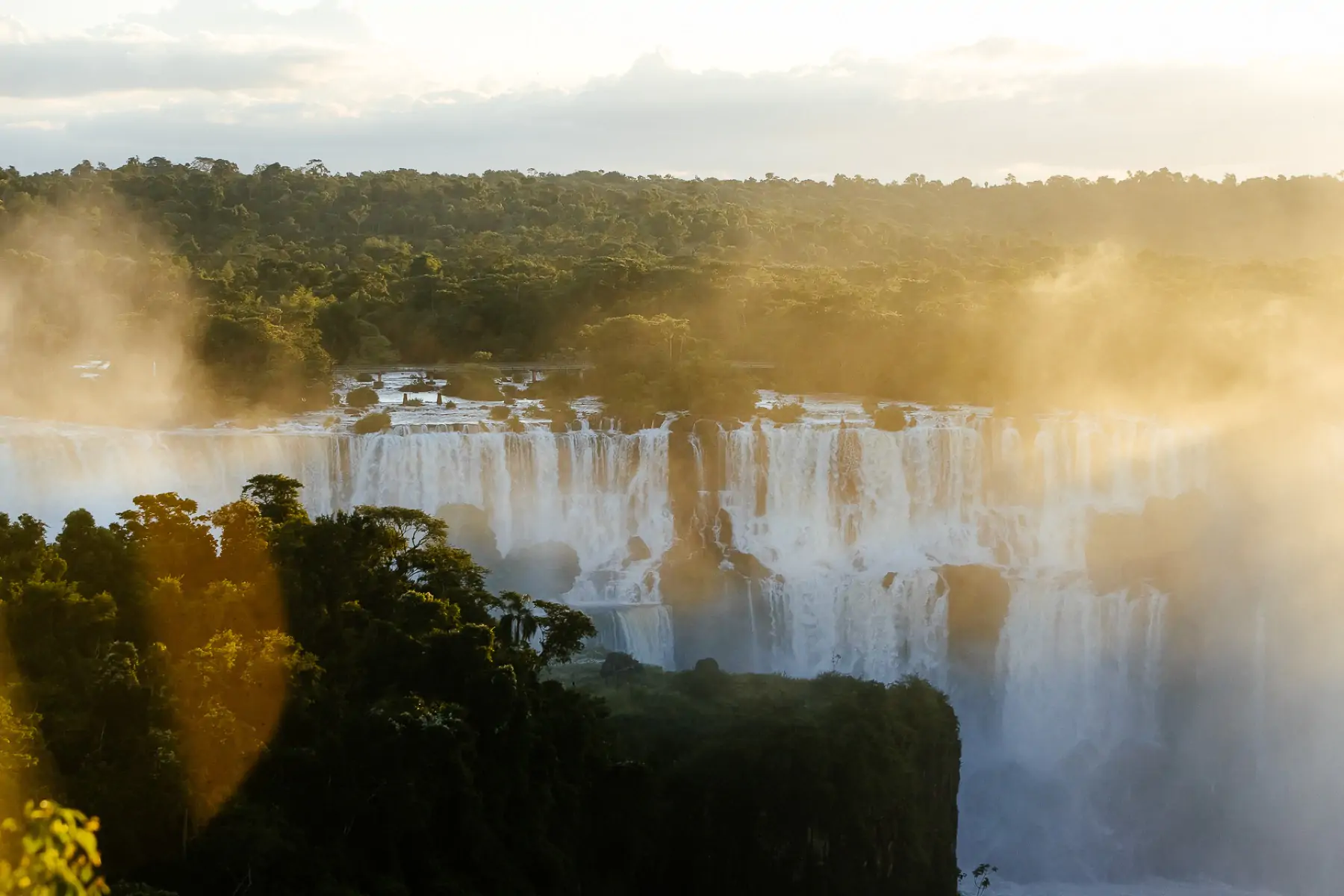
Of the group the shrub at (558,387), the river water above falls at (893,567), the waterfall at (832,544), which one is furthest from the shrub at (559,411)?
the waterfall at (832,544)

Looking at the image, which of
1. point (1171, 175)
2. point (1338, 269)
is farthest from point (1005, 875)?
point (1171, 175)

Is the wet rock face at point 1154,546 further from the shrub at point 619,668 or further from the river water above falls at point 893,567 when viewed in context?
the shrub at point 619,668

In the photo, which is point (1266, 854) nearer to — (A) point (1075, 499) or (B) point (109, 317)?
(A) point (1075, 499)

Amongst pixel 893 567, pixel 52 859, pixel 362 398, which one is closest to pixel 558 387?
pixel 362 398

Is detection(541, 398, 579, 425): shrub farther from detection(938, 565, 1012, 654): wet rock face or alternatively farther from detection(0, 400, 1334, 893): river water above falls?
detection(938, 565, 1012, 654): wet rock face

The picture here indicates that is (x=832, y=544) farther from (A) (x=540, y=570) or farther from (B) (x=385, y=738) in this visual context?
(B) (x=385, y=738)
